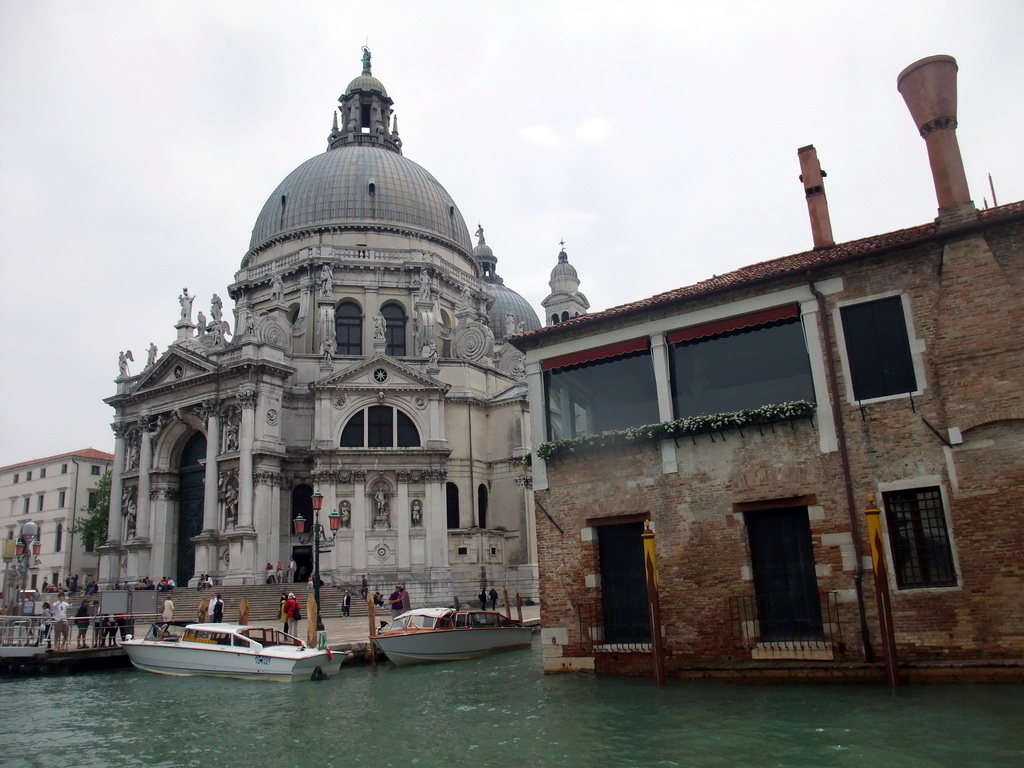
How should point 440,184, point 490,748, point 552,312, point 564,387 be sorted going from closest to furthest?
point 490,748 < point 564,387 < point 440,184 < point 552,312

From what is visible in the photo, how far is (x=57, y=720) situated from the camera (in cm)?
1458

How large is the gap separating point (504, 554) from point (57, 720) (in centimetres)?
2676

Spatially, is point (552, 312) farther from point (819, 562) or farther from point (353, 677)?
point (819, 562)

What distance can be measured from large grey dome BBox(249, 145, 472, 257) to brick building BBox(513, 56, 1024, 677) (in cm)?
3106

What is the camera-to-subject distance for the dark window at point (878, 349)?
538 inches

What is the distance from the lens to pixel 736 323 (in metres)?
15.1

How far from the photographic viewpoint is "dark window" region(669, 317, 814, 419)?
14891 millimetres

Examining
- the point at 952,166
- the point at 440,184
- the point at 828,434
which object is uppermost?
the point at 440,184

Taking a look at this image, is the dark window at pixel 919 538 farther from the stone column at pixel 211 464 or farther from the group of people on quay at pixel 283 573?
the stone column at pixel 211 464

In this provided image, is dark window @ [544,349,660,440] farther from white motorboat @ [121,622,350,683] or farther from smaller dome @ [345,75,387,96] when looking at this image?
smaller dome @ [345,75,387,96]

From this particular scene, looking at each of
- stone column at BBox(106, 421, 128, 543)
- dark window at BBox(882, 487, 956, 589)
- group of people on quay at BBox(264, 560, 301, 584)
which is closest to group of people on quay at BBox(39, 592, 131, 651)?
group of people on quay at BBox(264, 560, 301, 584)

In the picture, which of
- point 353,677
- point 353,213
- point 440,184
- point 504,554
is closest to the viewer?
point 353,677

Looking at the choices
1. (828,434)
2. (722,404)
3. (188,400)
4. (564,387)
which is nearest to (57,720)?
(564,387)

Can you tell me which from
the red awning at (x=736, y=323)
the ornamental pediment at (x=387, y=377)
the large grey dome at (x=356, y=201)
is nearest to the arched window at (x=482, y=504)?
the ornamental pediment at (x=387, y=377)
